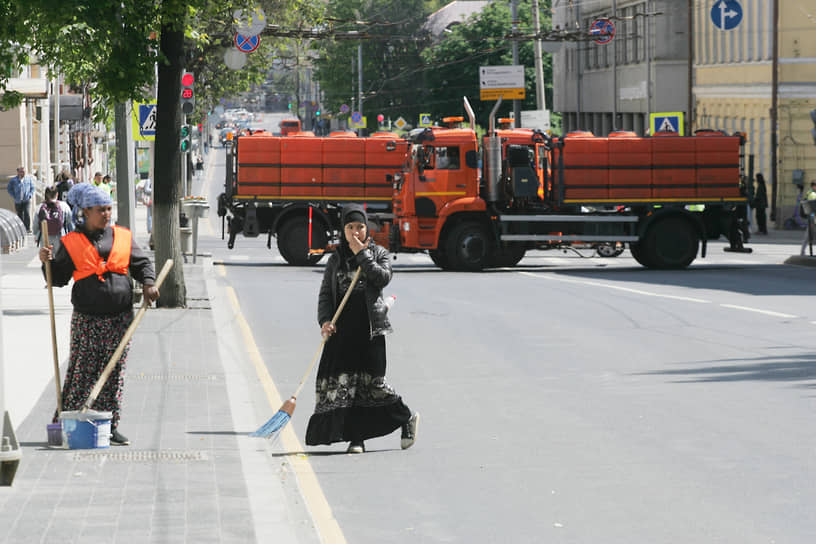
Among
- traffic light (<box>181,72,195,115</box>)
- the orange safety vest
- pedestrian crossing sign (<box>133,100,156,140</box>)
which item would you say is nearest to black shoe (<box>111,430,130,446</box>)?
the orange safety vest

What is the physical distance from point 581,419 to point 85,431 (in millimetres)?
3815

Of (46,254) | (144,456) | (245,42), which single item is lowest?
(144,456)

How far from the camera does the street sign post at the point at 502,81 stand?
59.7 metres

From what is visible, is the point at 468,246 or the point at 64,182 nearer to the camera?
the point at 468,246

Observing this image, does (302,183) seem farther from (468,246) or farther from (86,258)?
(86,258)

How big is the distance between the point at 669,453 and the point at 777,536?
2.50 metres

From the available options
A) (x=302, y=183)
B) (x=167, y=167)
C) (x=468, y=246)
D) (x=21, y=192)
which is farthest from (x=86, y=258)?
(x=21, y=192)

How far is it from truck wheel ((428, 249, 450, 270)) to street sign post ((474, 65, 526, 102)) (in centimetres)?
→ 2690

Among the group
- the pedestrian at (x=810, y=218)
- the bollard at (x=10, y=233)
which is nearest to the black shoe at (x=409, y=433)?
the bollard at (x=10, y=233)

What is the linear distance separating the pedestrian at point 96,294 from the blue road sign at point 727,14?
3795 cm

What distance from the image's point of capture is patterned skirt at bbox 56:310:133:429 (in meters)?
10.2

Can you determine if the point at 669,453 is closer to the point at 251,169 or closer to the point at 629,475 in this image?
the point at 629,475

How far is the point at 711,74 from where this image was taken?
5812 centimetres

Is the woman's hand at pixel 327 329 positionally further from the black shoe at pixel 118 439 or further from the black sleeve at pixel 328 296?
the black shoe at pixel 118 439
